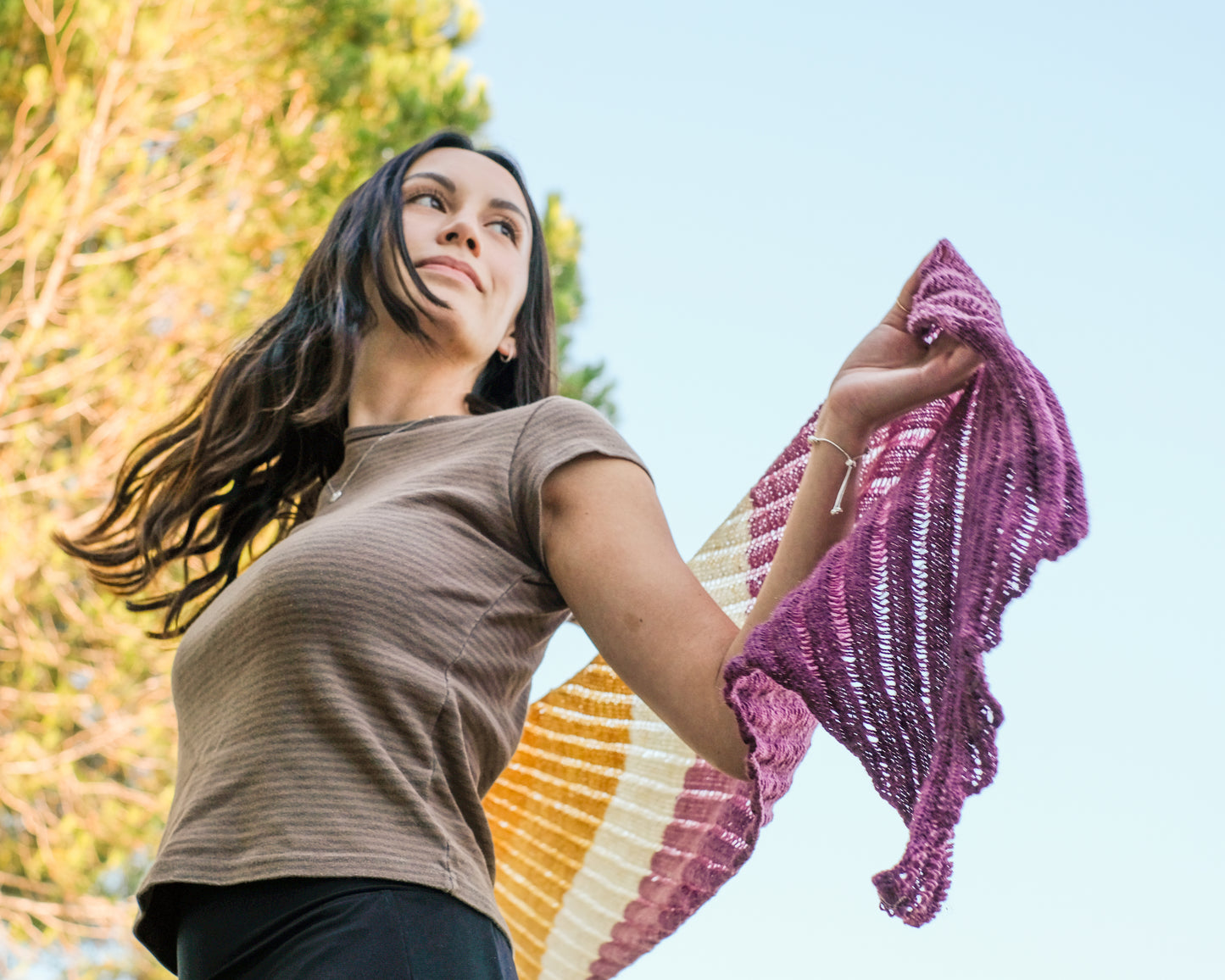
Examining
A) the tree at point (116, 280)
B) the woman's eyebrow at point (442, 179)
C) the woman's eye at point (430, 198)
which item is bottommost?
the tree at point (116, 280)

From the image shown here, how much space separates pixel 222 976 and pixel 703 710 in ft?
1.54

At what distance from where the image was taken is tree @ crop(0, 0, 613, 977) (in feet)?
Result: 16.4

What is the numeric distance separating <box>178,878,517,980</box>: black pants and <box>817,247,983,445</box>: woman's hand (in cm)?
51

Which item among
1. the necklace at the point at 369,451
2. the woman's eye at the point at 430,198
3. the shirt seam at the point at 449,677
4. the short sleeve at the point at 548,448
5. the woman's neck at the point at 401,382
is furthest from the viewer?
the woman's eye at the point at 430,198

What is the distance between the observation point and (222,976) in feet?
3.59

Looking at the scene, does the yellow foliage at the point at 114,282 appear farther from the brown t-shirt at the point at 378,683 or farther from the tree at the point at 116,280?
the brown t-shirt at the point at 378,683

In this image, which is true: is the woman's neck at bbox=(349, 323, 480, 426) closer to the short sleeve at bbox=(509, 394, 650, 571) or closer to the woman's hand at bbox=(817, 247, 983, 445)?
the short sleeve at bbox=(509, 394, 650, 571)

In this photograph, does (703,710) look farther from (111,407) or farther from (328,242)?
(111,407)

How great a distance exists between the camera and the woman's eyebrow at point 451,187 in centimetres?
180

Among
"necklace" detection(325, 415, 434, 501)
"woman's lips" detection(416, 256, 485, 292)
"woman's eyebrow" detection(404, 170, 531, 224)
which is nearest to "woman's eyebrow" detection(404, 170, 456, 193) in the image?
"woman's eyebrow" detection(404, 170, 531, 224)

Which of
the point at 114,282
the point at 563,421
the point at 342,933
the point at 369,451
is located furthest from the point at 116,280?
the point at 342,933

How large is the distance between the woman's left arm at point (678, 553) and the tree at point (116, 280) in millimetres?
3932

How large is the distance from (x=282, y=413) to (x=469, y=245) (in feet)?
1.12

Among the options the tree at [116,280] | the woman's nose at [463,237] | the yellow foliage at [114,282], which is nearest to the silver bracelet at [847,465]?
the woman's nose at [463,237]
